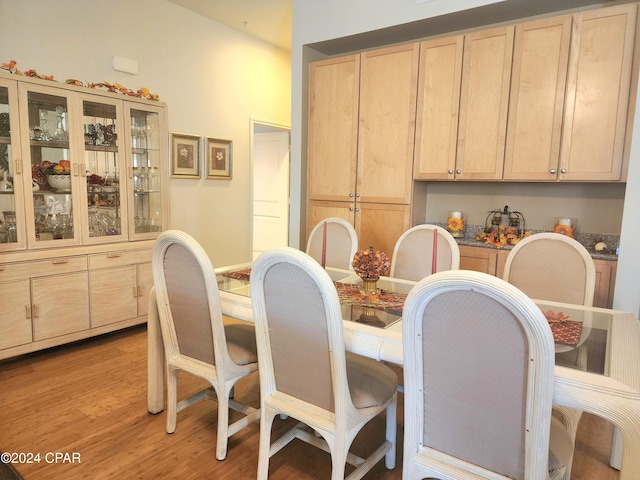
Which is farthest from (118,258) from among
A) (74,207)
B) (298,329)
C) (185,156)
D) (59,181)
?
(298,329)

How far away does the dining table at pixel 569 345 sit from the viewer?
1072 mm

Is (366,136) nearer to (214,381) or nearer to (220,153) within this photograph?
(220,153)

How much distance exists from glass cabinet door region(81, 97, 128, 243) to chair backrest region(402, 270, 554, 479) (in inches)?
109

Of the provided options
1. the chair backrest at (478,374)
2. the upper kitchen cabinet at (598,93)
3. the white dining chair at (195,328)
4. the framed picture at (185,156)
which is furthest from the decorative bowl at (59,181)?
the upper kitchen cabinet at (598,93)

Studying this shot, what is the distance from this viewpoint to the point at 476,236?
3.34m

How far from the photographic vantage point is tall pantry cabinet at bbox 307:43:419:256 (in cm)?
328

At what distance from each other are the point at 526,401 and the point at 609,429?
5.32 ft

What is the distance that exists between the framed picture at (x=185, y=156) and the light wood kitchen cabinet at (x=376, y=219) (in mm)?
1397

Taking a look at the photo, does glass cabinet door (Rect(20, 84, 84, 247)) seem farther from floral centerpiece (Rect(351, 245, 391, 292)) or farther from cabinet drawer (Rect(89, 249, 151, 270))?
floral centerpiece (Rect(351, 245, 391, 292))

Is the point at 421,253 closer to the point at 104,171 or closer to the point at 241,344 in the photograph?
the point at 241,344

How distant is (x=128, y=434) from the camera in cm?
203

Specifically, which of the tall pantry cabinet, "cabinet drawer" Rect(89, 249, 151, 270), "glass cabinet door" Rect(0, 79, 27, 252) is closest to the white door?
the tall pantry cabinet

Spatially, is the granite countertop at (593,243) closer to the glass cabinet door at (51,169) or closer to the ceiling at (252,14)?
the ceiling at (252,14)

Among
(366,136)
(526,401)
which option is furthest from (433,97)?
(526,401)
